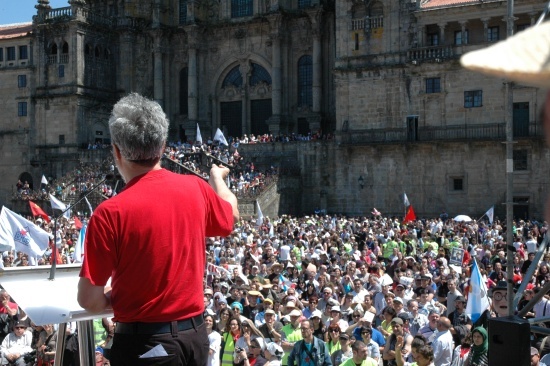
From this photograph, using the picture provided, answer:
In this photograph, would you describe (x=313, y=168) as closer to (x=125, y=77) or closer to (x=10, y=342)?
(x=125, y=77)

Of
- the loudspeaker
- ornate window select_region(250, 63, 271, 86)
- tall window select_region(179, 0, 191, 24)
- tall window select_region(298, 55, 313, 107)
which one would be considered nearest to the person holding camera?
the loudspeaker

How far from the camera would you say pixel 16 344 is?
1280 centimetres

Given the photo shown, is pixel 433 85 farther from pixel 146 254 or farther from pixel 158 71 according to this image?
pixel 146 254

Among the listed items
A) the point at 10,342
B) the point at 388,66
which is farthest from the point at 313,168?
the point at 10,342

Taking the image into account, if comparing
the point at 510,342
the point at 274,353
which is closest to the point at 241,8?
the point at 274,353

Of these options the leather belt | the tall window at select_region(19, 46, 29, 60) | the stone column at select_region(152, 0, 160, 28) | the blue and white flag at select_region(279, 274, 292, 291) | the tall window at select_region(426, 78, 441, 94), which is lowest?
the blue and white flag at select_region(279, 274, 292, 291)

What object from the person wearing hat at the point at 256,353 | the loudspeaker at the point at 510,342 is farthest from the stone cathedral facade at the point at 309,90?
the loudspeaker at the point at 510,342

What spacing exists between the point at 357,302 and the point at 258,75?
40441 mm

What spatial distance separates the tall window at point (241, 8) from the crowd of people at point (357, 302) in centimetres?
2846

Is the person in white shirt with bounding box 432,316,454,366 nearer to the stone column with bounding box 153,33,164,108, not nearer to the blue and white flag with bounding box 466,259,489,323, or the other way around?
the blue and white flag with bounding box 466,259,489,323

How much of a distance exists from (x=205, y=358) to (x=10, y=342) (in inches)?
383

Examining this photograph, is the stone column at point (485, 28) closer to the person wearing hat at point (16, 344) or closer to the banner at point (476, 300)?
the banner at point (476, 300)

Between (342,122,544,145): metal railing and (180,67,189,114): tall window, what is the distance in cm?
1526

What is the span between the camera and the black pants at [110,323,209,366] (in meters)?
3.90
